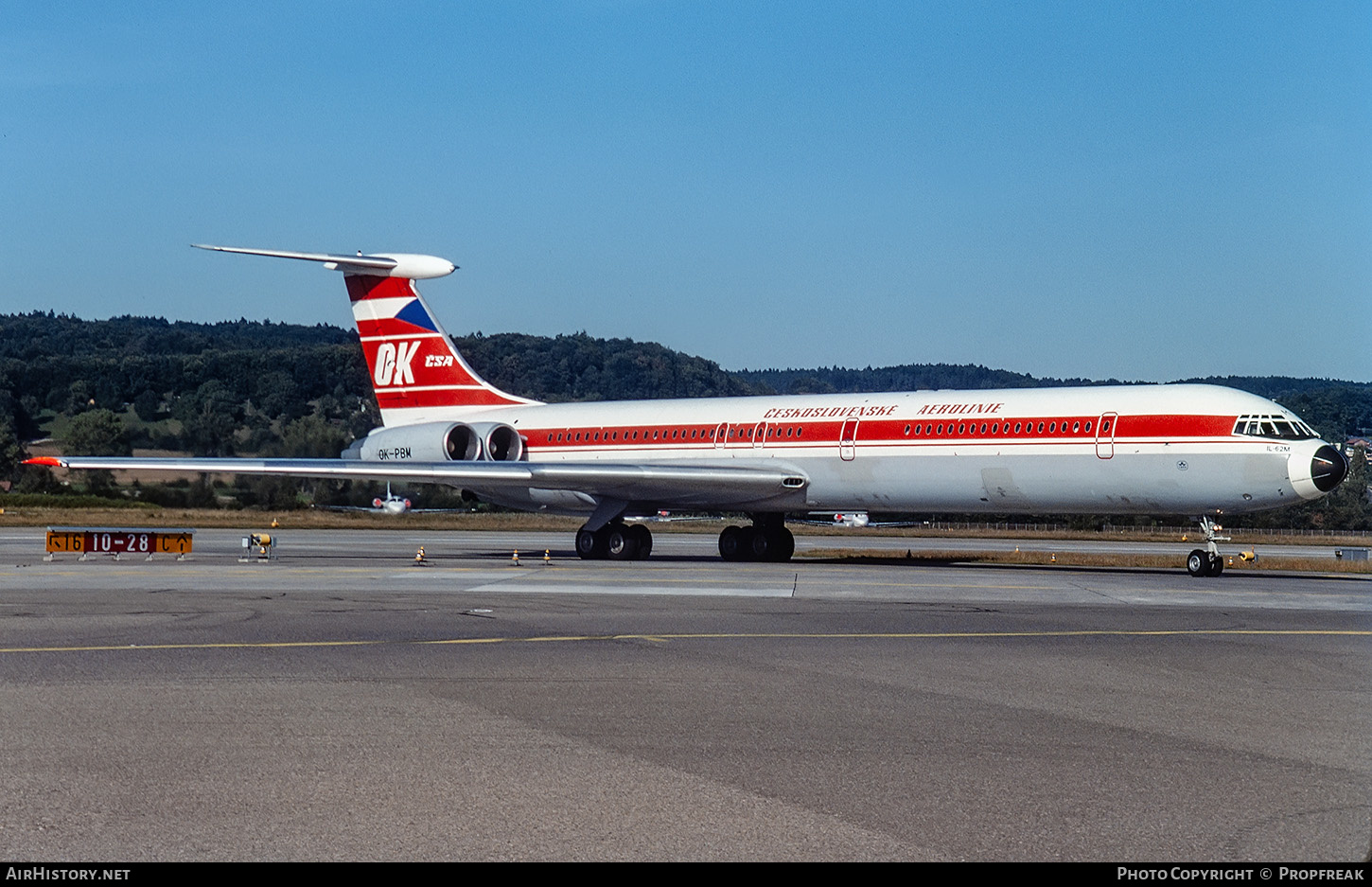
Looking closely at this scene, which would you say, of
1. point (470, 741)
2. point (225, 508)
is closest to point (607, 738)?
point (470, 741)

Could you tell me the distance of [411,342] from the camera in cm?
3838

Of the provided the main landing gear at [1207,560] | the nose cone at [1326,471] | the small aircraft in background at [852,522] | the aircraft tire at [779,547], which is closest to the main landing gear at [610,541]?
the aircraft tire at [779,547]

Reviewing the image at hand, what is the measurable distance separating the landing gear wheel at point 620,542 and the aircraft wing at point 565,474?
29.3 inches

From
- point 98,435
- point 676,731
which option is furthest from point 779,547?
point 98,435

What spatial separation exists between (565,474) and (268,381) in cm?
4907

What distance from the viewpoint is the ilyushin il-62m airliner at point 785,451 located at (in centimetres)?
2534

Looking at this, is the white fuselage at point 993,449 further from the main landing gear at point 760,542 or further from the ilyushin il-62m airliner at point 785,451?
the main landing gear at point 760,542

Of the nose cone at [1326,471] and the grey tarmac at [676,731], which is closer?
the grey tarmac at [676,731]

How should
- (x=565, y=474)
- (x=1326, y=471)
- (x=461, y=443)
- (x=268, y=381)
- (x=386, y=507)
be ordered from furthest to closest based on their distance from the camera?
(x=268, y=381)
(x=386, y=507)
(x=461, y=443)
(x=565, y=474)
(x=1326, y=471)

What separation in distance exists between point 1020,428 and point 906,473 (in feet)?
8.88

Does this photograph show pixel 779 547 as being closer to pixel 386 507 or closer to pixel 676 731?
pixel 676 731

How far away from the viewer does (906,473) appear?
28812 millimetres

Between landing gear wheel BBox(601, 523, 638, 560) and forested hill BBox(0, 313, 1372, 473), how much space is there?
21.5 feet

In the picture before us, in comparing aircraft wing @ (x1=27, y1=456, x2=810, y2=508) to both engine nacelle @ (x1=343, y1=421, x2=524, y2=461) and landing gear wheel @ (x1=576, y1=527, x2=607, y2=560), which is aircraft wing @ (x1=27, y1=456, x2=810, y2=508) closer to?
landing gear wheel @ (x1=576, y1=527, x2=607, y2=560)
